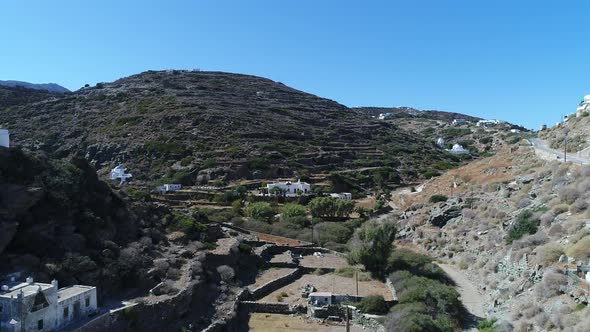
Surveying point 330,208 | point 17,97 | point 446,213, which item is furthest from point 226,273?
point 17,97

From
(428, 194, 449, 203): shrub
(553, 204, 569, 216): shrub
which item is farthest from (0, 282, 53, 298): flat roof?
(428, 194, 449, 203): shrub

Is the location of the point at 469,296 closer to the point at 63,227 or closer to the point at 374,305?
the point at 374,305

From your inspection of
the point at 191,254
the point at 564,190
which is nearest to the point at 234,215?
the point at 191,254

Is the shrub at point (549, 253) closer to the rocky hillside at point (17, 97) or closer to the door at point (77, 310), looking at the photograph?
the door at point (77, 310)

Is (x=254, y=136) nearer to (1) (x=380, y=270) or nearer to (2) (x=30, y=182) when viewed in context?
(1) (x=380, y=270)

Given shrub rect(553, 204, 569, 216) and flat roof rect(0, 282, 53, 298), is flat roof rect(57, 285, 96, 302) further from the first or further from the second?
shrub rect(553, 204, 569, 216)

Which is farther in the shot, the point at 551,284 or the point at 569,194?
the point at 569,194
